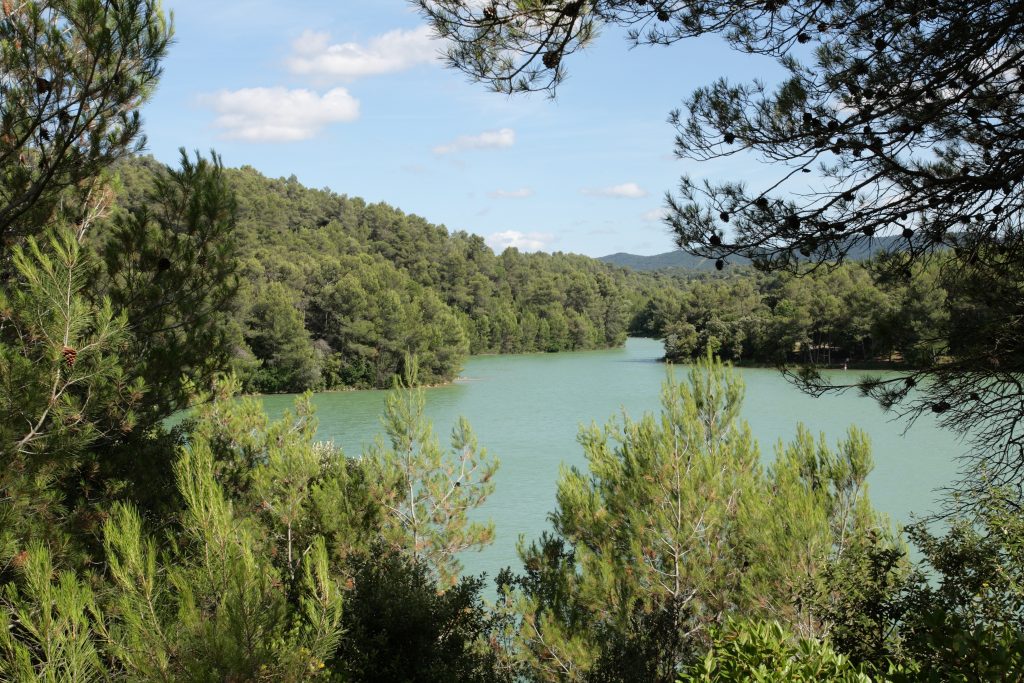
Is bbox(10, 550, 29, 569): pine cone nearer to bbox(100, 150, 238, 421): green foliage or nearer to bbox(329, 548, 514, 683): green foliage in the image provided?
bbox(100, 150, 238, 421): green foliage

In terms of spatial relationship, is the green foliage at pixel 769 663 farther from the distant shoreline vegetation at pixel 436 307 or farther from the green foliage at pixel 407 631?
the green foliage at pixel 407 631

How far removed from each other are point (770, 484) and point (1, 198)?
611 centimetres

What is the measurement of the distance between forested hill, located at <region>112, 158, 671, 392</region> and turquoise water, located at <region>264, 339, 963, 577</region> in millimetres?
1855

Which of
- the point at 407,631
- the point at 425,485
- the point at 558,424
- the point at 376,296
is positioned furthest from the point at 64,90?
the point at 376,296

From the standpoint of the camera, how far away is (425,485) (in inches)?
288

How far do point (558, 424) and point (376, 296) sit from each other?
46.2ft

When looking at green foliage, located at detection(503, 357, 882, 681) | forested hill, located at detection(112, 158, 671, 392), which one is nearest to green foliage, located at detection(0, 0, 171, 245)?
green foliage, located at detection(503, 357, 882, 681)

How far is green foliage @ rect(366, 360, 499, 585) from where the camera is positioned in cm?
704

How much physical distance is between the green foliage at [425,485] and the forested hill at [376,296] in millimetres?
7150

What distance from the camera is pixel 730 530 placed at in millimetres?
6465

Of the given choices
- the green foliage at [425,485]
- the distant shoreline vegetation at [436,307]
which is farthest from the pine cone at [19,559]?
the green foliage at [425,485]

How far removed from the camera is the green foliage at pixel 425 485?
704 centimetres

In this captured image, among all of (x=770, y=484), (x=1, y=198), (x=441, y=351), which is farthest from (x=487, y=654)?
(x=441, y=351)

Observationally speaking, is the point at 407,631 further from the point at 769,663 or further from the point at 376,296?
the point at 376,296
